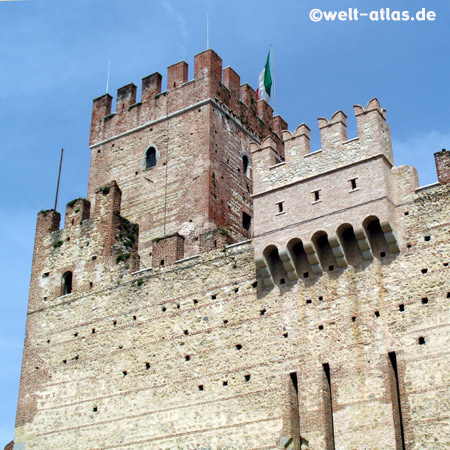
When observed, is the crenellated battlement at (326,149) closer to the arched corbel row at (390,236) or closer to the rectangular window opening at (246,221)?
the arched corbel row at (390,236)

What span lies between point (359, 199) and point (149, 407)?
21.9ft

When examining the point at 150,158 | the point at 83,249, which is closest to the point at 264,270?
the point at 83,249

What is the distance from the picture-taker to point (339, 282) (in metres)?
17.6

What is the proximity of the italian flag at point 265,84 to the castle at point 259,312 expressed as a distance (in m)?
5.26

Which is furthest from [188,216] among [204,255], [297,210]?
[297,210]

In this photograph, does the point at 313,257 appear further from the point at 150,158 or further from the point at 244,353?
the point at 150,158

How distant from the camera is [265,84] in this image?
1150 inches

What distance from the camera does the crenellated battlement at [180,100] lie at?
25781 mm

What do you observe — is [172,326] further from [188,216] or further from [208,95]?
[208,95]

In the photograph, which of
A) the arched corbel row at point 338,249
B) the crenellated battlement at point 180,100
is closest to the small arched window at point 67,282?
the crenellated battlement at point 180,100

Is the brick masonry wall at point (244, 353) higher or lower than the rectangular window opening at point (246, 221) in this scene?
lower

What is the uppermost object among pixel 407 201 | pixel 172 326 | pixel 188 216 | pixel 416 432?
pixel 188 216

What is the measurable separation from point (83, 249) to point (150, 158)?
4.29 metres

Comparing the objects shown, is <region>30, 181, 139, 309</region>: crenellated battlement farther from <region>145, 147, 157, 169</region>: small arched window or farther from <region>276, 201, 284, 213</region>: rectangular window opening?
<region>276, 201, 284, 213</region>: rectangular window opening
